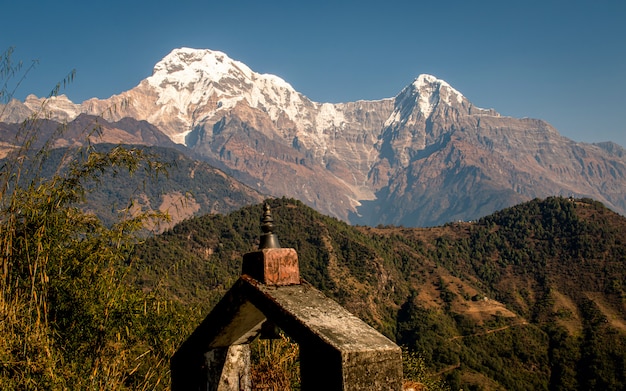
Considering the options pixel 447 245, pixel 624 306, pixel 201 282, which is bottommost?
pixel 624 306

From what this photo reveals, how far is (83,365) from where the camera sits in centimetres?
808

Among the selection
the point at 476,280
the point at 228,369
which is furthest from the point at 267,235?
the point at 476,280

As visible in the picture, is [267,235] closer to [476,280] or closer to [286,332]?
[286,332]

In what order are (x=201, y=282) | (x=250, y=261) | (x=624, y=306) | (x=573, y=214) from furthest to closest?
(x=573, y=214) < (x=624, y=306) < (x=201, y=282) < (x=250, y=261)

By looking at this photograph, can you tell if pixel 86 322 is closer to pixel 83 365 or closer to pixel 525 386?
pixel 83 365

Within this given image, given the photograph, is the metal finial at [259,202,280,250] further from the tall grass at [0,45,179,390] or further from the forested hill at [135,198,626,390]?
the forested hill at [135,198,626,390]

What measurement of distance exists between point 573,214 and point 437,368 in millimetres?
105545

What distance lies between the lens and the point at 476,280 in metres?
162

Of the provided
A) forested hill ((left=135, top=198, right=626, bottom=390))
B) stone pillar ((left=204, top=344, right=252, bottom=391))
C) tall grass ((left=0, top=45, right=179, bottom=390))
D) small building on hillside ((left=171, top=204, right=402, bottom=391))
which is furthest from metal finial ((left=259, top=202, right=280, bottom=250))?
forested hill ((left=135, top=198, right=626, bottom=390))

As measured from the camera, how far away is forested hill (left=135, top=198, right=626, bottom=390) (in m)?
98.5

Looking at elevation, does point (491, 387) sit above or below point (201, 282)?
below

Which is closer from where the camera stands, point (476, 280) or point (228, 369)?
point (228, 369)

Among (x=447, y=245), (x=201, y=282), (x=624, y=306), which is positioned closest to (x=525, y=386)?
(x=624, y=306)

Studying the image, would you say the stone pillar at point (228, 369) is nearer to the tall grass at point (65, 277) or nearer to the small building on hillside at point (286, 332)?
the small building on hillside at point (286, 332)
